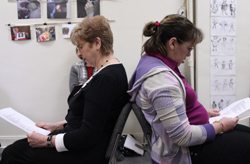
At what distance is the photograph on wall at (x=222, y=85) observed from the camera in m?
1.75

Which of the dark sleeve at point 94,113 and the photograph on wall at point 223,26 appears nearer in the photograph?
the dark sleeve at point 94,113

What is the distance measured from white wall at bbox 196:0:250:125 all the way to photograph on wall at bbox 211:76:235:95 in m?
0.05

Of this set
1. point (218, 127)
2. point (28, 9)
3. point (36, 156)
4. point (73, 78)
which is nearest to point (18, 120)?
point (36, 156)

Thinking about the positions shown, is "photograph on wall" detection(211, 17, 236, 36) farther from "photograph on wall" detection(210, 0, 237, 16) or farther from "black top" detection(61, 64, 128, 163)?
"black top" detection(61, 64, 128, 163)

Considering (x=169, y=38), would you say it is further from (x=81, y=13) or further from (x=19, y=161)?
(x=81, y=13)

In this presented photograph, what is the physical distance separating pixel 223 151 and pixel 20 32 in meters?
2.10

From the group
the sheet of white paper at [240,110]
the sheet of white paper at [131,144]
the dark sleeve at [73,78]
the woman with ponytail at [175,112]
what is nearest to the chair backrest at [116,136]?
the woman with ponytail at [175,112]

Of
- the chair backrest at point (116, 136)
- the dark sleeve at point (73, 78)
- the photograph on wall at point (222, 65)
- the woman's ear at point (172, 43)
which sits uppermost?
the woman's ear at point (172, 43)

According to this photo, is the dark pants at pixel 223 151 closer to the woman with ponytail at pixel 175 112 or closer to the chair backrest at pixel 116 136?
the woman with ponytail at pixel 175 112

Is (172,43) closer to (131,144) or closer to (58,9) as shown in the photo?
(131,144)

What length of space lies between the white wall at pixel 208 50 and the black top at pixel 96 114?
1.21 metres

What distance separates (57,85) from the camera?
1.89 m

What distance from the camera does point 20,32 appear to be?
1.82m

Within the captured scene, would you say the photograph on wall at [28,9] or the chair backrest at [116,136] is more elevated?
the photograph on wall at [28,9]
